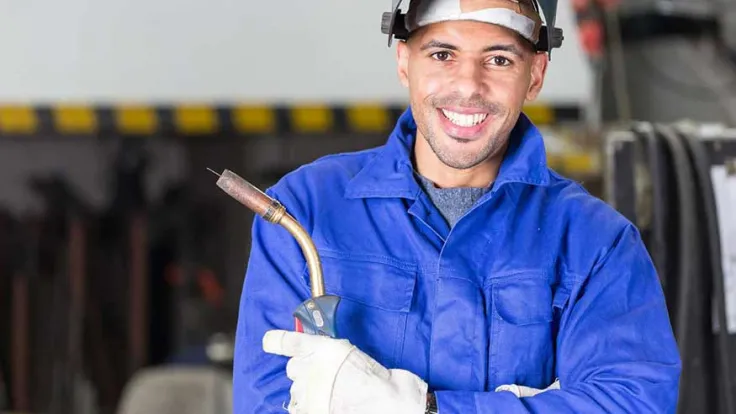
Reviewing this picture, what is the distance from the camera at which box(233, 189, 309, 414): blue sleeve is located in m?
1.90

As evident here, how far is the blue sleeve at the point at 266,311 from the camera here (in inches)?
74.7

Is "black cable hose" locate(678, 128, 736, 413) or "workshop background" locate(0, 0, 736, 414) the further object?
"workshop background" locate(0, 0, 736, 414)

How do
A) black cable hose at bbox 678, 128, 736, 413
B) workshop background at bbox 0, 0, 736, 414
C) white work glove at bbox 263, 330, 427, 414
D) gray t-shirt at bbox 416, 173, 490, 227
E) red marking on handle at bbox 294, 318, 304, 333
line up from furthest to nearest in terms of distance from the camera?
workshop background at bbox 0, 0, 736, 414, black cable hose at bbox 678, 128, 736, 413, gray t-shirt at bbox 416, 173, 490, 227, red marking on handle at bbox 294, 318, 304, 333, white work glove at bbox 263, 330, 427, 414

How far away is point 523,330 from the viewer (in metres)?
1.96

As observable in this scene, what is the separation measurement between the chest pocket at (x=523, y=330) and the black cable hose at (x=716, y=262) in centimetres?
84

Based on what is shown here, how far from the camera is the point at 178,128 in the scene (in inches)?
175

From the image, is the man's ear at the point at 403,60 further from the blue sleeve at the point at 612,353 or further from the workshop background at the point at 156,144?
the workshop background at the point at 156,144

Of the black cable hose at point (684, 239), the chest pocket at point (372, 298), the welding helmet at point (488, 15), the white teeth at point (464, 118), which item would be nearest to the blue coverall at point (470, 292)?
the chest pocket at point (372, 298)

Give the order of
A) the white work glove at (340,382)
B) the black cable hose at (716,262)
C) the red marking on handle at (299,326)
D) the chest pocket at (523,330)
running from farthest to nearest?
the black cable hose at (716,262)
the chest pocket at (523,330)
the red marking on handle at (299,326)
the white work glove at (340,382)

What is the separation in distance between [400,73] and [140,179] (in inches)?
102

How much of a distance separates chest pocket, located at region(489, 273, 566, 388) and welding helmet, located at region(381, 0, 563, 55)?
42cm

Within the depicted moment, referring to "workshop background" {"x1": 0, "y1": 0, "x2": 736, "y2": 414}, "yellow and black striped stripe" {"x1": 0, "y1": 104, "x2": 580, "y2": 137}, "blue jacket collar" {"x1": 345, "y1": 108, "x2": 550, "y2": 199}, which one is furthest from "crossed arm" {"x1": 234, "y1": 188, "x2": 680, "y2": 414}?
"yellow and black striped stripe" {"x1": 0, "y1": 104, "x2": 580, "y2": 137}

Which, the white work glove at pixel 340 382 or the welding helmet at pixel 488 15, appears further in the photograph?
the welding helmet at pixel 488 15

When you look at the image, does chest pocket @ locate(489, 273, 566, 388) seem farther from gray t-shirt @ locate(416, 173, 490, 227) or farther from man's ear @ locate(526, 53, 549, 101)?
man's ear @ locate(526, 53, 549, 101)
